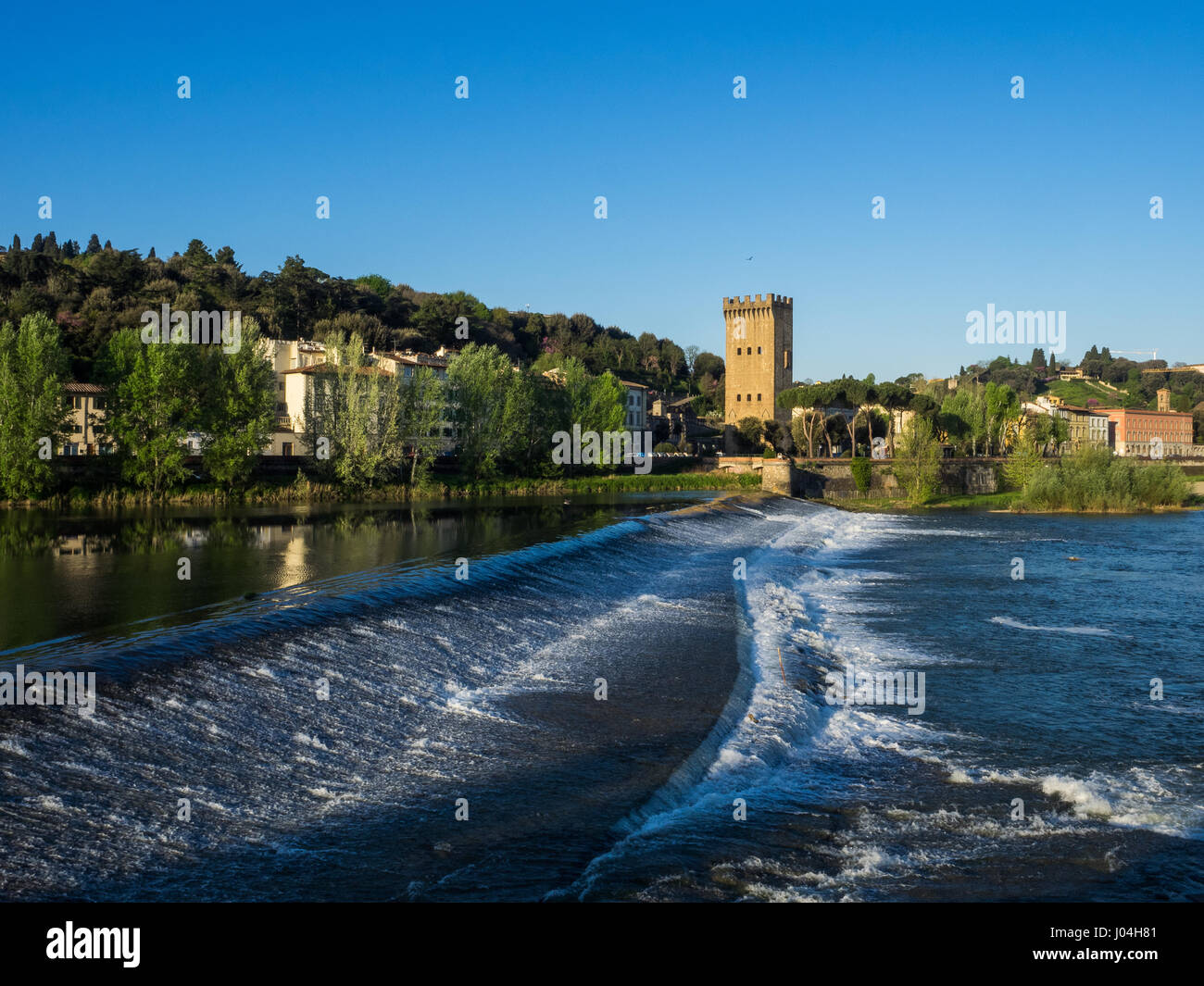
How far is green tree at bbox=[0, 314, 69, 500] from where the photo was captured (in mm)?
35938

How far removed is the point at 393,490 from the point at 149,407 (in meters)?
11.2

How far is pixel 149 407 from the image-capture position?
131ft

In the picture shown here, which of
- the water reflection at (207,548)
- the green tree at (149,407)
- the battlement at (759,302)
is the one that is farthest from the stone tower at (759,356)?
the green tree at (149,407)

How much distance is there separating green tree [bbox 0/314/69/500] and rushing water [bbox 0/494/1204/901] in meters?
21.7

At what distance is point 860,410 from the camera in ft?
A: 272

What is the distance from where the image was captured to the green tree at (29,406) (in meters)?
35.9

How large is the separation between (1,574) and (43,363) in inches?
930

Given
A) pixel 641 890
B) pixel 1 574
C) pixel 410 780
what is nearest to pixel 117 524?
pixel 1 574

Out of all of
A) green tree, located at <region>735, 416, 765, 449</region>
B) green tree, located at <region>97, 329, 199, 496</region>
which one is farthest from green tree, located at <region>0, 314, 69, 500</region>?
green tree, located at <region>735, 416, 765, 449</region>

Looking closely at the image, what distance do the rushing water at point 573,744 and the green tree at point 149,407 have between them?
2300cm

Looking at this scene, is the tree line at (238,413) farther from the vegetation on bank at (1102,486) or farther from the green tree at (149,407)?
the vegetation on bank at (1102,486)

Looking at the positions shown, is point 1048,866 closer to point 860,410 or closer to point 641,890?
point 641,890

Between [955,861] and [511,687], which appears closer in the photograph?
[955,861]

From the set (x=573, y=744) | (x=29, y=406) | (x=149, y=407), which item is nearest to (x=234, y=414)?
(x=149, y=407)
